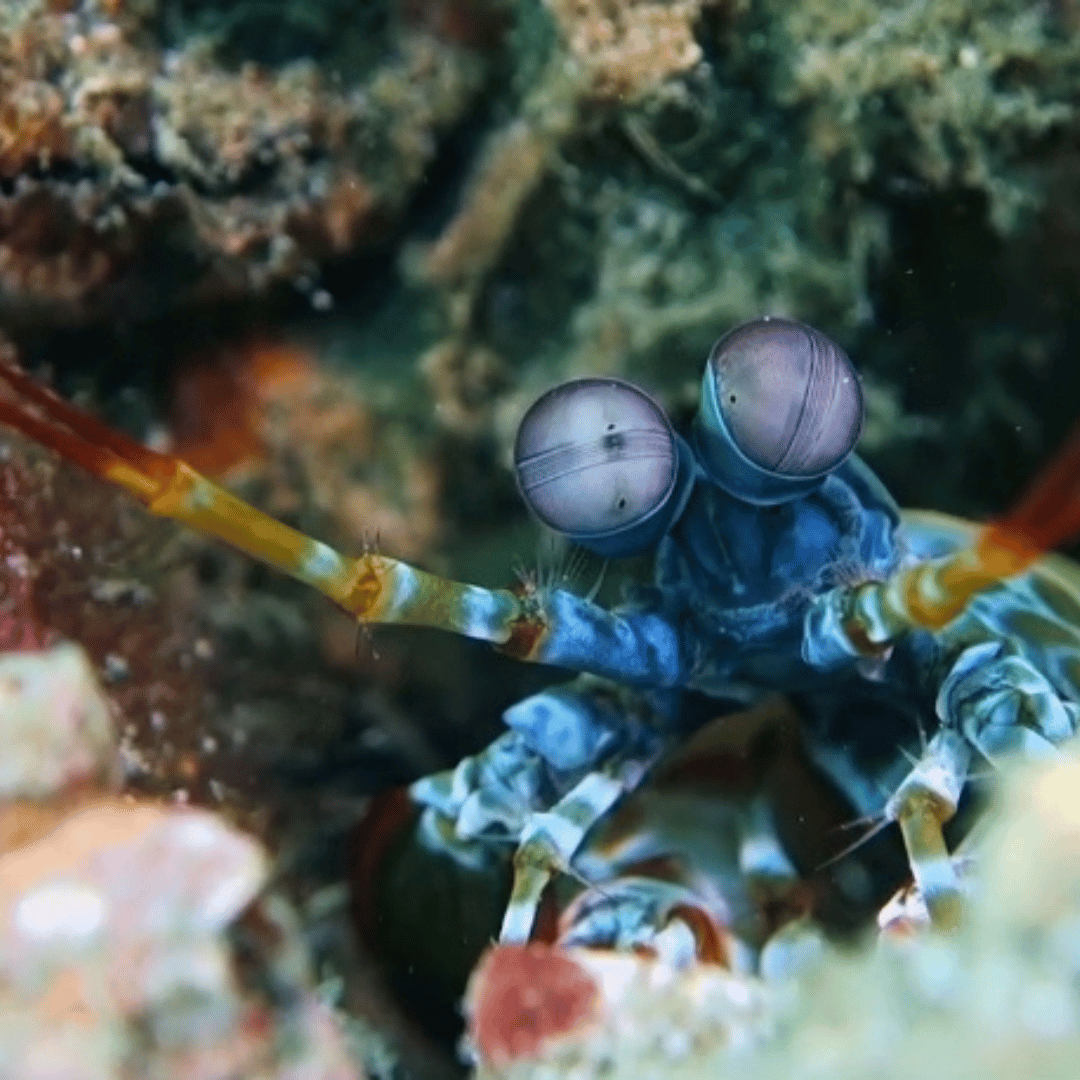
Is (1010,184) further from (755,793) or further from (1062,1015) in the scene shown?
(1062,1015)

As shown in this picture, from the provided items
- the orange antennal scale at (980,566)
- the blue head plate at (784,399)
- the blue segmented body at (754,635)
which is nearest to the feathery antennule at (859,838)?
the blue segmented body at (754,635)

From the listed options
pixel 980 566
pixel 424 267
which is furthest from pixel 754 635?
pixel 424 267

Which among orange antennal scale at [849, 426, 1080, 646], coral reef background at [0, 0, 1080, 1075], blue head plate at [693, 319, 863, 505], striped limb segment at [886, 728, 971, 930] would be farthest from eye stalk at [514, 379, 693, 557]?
coral reef background at [0, 0, 1080, 1075]

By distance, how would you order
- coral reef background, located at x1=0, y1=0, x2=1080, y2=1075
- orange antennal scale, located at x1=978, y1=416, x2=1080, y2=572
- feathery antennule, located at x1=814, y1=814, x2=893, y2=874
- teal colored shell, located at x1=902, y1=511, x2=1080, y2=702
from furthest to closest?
coral reef background, located at x1=0, y1=0, x2=1080, y2=1075 → teal colored shell, located at x1=902, y1=511, x2=1080, y2=702 → feathery antennule, located at x1=814, y1=814, x2=893, y2=874 → orange antennal scale, located at x1=978, y1=416, x2=1080, y2=572

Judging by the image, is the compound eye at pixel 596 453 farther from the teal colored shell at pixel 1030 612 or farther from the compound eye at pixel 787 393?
the teal colored shell at pixel 1030 612

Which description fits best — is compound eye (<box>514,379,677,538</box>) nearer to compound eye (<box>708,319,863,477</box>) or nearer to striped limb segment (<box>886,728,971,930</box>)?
compound eye (<box>708,319,863,477</box>)

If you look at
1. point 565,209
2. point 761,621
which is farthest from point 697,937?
point 565,209
